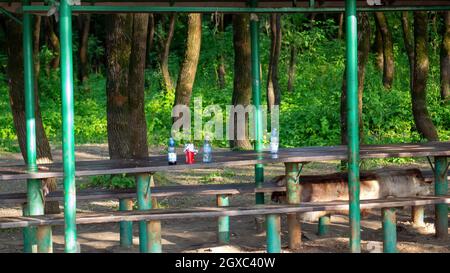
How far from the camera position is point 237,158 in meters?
9.42

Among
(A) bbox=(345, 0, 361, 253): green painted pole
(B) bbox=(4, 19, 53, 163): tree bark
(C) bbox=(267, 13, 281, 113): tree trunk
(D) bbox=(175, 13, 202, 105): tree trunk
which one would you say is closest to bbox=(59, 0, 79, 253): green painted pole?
(A) bbox=(345, 0, 361, 253): green painted pole

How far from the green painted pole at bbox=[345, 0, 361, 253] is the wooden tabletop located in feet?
1.34

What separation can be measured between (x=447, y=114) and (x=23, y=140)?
11.5 meters

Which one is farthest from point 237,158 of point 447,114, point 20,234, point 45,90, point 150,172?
point 45,90

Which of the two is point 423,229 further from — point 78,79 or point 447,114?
point 78,79

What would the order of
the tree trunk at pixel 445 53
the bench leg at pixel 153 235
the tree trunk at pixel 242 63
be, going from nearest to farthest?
the bench leg at pixel 153 235
the tree trunk at pixel 242 63
the tree trunk at pixel 445 53

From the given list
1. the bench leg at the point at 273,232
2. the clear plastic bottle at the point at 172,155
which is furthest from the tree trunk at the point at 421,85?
the clear plastic bottle at the point at 172,155

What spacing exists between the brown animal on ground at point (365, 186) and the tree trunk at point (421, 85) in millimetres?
7695

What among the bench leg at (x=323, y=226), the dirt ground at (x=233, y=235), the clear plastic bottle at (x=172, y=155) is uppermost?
A: the clear plastic bottle at (x=172, y=155)

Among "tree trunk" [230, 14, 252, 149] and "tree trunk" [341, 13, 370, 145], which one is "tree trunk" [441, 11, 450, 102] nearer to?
"tree trunk" [341, 13, 370, 145]

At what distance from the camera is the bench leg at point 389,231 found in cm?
937

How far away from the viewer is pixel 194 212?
348 inches

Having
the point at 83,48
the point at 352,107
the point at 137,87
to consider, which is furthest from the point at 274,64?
the point at 352,107

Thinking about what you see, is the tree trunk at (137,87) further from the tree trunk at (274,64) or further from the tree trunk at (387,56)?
the tree trunk at (387,56)
